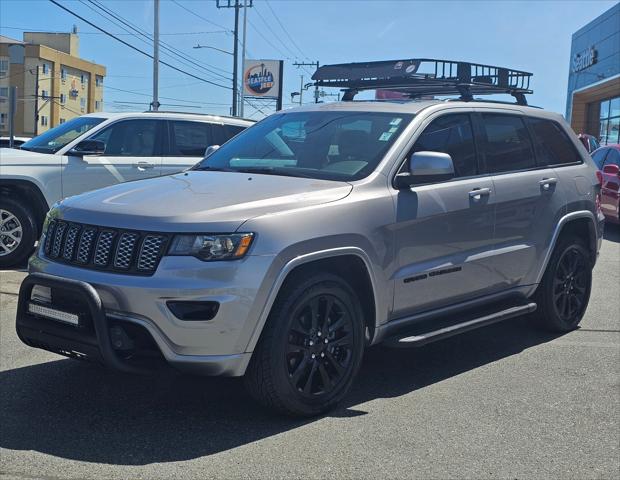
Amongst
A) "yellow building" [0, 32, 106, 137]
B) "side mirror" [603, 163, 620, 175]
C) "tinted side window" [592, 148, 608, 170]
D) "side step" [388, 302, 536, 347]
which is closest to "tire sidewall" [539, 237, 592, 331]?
"side step" [388, 302, 536, 347]

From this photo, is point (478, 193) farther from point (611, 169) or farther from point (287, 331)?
point (611, 169)

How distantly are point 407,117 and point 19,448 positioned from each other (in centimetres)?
311

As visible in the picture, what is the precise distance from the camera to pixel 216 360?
12.6 ft

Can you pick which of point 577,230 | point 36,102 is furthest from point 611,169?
point 36,102

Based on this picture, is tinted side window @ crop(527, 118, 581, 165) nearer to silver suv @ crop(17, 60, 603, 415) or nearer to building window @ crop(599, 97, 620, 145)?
silver suv @ crop(17, 60, 603, 415)

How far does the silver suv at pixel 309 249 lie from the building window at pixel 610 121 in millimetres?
33123

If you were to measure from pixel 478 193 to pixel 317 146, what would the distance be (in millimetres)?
1172

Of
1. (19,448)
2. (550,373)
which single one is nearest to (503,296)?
(550,373)

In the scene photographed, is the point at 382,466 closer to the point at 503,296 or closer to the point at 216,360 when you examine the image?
the point at 216,360

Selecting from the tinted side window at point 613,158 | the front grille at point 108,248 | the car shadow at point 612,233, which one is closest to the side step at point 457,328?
the front grille at point 108,248

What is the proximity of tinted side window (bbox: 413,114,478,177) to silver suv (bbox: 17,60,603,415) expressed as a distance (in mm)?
14

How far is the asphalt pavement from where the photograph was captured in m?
3.71

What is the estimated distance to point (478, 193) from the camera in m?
5.27

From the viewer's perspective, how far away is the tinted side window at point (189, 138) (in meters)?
9.62
